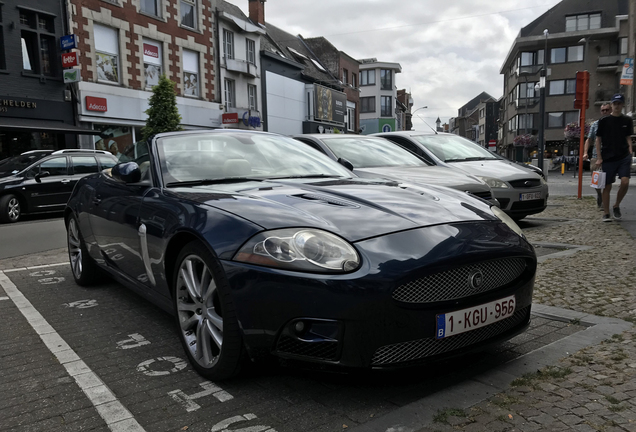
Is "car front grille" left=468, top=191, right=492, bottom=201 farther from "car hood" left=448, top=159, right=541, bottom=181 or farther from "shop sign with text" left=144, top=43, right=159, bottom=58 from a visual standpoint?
"shop sign with text" left=144, top=43, right=159, bottom=58

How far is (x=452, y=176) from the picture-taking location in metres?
6.76

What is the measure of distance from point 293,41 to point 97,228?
43393 mm

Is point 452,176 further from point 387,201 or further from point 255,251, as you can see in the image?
point 255,251

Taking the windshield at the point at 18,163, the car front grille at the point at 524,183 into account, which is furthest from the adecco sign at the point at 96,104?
the car front grille at the point at 524,183

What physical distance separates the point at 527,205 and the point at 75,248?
6.04m

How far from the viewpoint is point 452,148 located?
873cm

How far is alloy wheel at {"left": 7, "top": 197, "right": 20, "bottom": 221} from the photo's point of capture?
1190cm

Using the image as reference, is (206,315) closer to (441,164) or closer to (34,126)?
(441,164)

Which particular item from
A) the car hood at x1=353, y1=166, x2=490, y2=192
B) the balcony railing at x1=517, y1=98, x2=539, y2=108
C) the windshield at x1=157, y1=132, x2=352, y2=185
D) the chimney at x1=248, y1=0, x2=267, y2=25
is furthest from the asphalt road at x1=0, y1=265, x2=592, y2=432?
the balcony railing at x1=517, y1=98, x2=539, y2=108

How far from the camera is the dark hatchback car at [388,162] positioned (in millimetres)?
6523

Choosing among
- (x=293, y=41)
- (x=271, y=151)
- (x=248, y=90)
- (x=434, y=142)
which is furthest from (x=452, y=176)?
(x=293, y=41)

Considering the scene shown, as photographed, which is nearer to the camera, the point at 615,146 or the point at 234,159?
the point at 234,159

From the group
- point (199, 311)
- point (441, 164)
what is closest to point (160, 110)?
point (441, 164)

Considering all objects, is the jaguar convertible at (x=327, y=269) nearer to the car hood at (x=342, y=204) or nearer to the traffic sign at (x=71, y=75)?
the car hood at (x=342, y=204)
